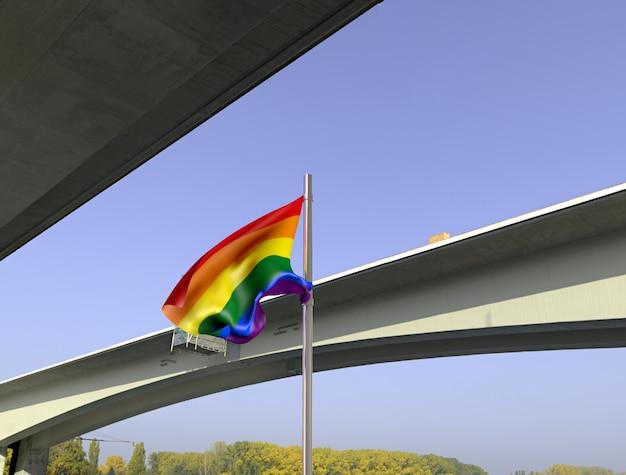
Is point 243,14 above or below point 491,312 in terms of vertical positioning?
below

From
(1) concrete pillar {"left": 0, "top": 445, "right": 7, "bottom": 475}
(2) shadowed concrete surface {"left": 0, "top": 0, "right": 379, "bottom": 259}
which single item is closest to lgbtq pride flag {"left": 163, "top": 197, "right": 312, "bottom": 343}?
(2) shadowed concrete surface {"left": 0, "top": 0, "right": 379, "bottom": 259}

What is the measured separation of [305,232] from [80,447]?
91322 millimetres

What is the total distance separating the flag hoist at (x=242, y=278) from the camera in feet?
25.3

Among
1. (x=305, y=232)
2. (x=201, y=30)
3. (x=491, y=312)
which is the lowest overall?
(x=305, y=232)

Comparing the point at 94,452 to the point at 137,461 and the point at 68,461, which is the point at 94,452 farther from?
the point at 68,461

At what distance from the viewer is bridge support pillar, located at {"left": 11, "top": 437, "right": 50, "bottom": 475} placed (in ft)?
141

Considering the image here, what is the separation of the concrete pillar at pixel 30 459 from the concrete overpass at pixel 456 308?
1360cm

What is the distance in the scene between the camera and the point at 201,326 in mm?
7746

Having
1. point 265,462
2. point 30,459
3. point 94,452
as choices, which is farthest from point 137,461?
point 30,459

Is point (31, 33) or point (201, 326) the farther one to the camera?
point (201, 326)

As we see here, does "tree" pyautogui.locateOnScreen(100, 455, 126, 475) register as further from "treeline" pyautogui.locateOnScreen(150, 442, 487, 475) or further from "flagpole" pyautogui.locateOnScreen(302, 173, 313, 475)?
"flagpole" pyautogui.locateOnScreen(302, 173, 313, 475)

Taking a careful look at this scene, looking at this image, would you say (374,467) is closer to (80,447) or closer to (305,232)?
(80,447)

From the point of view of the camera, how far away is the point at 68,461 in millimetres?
81312

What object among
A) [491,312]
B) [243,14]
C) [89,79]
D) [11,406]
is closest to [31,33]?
[89,79]
